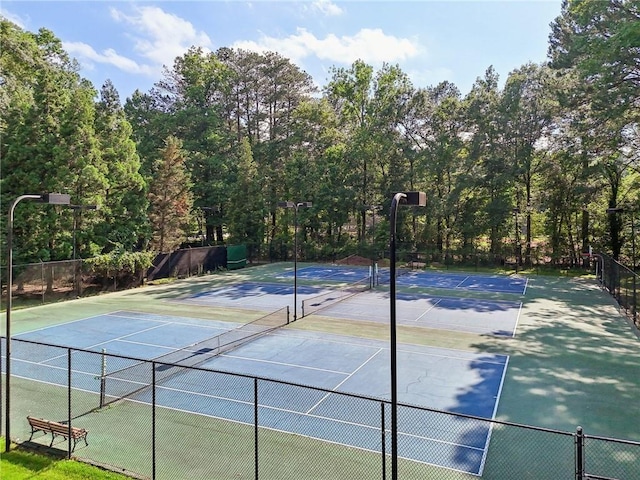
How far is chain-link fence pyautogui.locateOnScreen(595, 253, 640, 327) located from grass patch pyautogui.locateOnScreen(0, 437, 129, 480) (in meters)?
19.7

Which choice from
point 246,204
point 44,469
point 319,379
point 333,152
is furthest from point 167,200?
point 44,469

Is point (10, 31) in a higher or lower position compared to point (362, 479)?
higher

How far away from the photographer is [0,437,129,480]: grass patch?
7.90m

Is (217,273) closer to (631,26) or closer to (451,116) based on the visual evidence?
(451,116)

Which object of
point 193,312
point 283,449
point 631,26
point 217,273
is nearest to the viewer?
point 283,449

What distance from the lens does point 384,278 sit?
110ft

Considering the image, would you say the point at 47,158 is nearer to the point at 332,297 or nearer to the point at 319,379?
the point at 332,297

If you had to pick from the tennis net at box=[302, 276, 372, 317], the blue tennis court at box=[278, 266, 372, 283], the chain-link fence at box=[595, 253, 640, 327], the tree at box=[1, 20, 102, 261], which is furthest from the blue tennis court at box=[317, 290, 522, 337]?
the tree at box=[1, 20, 102, 261]

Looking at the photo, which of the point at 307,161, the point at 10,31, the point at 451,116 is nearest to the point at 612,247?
the point at 451,116

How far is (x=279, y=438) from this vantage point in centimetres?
960

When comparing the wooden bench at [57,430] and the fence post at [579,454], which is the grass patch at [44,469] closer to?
the wooden bench at [57,430]

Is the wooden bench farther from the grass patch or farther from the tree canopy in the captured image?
the tree canopy

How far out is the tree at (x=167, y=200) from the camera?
33.5 m

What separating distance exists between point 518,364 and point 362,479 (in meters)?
8.30
